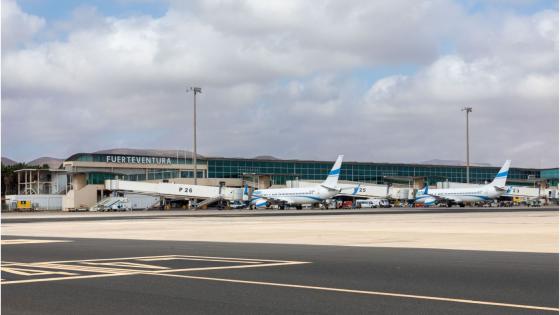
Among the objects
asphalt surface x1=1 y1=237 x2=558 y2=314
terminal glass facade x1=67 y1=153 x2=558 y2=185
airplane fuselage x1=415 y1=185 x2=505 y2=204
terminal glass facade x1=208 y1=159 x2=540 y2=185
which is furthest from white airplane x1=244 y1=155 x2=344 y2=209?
asphalt surface x1=1 y1=237 x2=558 y2=314

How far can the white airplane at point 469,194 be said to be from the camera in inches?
4614

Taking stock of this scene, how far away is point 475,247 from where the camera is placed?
25.4 m

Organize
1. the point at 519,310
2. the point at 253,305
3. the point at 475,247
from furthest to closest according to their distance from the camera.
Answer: the point at 475,247 < the point at 253,305 < the point at 519,310

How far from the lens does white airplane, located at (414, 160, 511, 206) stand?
117188mm

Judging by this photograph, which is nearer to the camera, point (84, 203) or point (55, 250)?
point (55, 250)

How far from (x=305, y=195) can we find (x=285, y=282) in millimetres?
97568

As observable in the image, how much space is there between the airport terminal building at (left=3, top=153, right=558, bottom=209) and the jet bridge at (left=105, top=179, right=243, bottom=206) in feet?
33.0

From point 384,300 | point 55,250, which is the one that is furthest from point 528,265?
point 55,250

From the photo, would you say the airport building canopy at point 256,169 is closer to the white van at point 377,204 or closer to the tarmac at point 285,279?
the white van at point 377,204

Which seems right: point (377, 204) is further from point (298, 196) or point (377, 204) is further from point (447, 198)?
point (298, 196)

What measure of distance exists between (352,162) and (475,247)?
148305 mm

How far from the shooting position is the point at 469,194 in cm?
11988

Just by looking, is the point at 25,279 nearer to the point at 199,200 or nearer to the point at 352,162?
the point at 199,200

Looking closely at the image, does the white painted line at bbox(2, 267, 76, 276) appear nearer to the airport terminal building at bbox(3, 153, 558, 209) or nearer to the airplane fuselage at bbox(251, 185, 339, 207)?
the airplane fuselage at bbox(251, 185, 339, 207)
